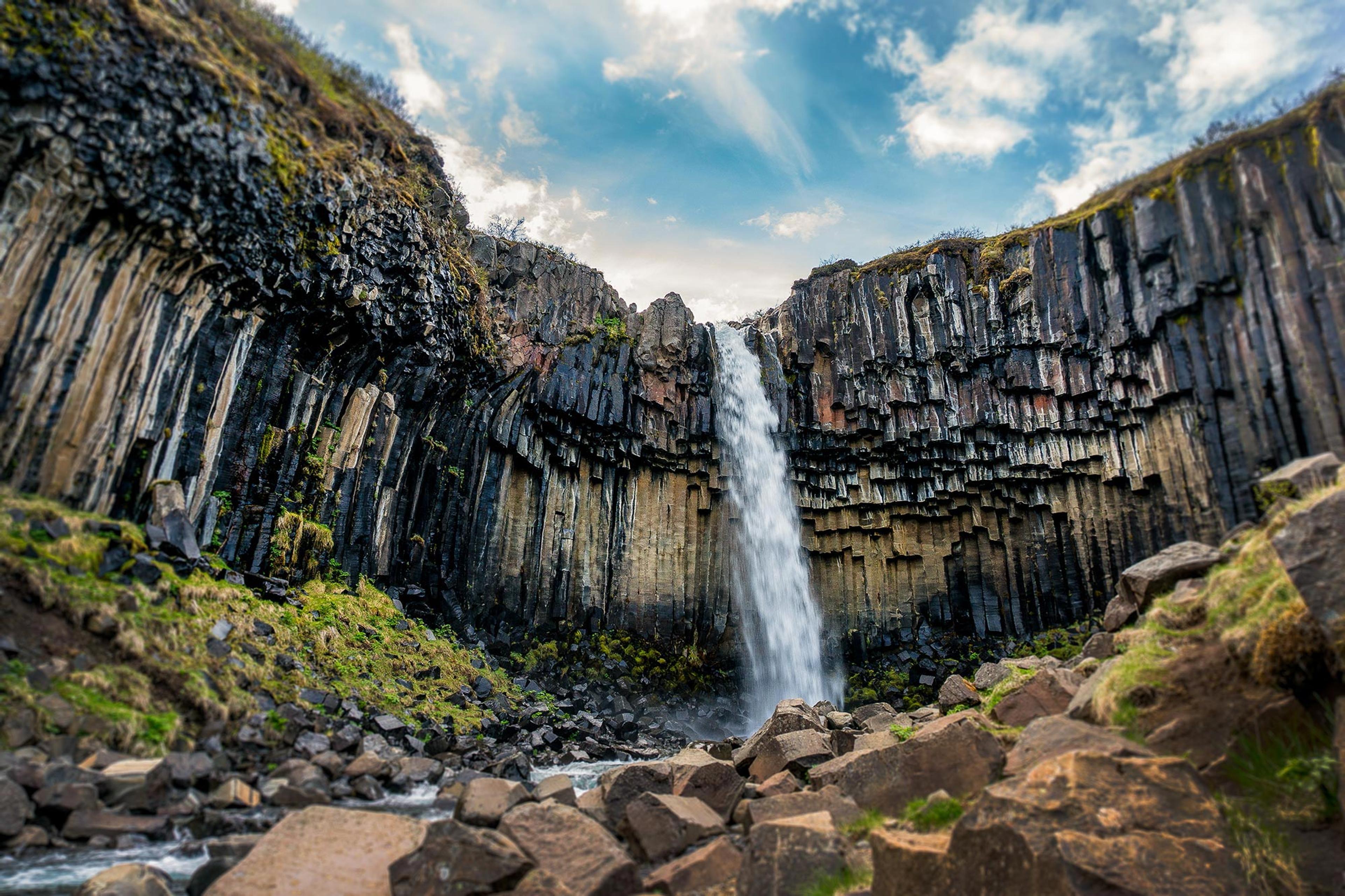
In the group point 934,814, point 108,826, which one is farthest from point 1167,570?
point 108,826

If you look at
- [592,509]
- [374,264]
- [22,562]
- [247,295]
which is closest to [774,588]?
[592,509]

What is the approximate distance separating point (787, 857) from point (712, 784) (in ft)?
12.0

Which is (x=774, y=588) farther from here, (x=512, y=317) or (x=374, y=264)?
(x=374, y=264)

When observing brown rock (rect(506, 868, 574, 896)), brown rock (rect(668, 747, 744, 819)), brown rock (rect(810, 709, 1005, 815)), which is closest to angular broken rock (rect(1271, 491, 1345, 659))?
brown rock (rect(810, 709, 1005, 815))

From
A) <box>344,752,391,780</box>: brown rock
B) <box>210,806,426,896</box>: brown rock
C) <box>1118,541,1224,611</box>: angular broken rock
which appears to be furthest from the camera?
<box>344,752,391,780</box>: brown rock

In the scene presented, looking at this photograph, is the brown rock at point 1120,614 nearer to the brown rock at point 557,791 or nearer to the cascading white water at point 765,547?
the brown rock at point 557,791

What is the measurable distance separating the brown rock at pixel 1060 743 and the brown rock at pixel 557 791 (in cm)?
453

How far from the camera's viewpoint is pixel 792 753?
9.32 m

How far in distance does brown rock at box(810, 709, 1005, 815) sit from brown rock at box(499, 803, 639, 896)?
2521 millimetres

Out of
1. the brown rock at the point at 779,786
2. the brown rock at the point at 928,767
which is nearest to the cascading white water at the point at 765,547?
the brown rock at the point at 779,786

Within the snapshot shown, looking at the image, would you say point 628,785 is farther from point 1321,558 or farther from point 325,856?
point 1321,558

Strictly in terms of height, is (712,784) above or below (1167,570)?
below

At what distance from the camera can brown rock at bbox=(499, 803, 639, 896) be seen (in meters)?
5.32

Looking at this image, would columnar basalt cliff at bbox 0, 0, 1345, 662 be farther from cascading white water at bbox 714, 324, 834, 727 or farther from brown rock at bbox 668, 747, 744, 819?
brown rock at bbox 668, 747, 744, 819
